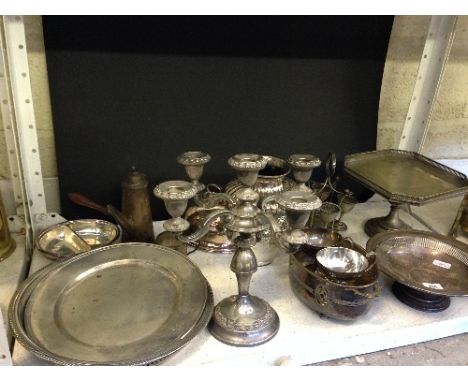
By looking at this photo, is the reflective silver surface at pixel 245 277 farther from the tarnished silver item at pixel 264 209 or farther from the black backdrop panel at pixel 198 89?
the black backdrop panel at pixel 198 89

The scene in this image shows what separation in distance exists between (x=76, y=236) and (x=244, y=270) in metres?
0.46

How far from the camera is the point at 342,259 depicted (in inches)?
31.7

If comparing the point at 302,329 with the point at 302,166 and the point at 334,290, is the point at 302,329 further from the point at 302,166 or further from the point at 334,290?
the point at 302,166

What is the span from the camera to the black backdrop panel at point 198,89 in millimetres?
935

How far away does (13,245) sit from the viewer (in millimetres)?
932

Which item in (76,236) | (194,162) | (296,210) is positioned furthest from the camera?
(76,236)

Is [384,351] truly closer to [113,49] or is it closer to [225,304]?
[225,304]

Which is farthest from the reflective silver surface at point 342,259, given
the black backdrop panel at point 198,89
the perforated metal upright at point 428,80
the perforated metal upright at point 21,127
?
the perforated metal upright at point 21,127

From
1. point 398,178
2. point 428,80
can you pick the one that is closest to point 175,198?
point 398,178

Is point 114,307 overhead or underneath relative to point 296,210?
underneath

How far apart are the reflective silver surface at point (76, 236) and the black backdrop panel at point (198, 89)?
2.8 inches

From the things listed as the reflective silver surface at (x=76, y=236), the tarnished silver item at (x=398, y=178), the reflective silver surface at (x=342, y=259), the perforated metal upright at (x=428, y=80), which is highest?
the perforated metal upright at (x=428, y=80)

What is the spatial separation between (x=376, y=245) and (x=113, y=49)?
0.71 metres

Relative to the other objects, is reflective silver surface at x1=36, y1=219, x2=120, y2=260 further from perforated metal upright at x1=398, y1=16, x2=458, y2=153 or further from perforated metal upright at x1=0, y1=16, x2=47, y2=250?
perforated metal upright at x1=398, y1=16, x2=458, y2=153
